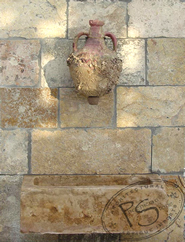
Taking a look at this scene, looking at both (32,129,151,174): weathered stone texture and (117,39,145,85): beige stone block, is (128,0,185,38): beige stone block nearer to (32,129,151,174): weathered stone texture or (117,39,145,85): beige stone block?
(117,39,145,85): beige stone block

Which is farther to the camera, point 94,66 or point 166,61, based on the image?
point 166,61

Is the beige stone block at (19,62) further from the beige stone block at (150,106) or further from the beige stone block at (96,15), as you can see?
the beige stone block at (150,106)

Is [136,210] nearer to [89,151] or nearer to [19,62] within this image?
[89,151]

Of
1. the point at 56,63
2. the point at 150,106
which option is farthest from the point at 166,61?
the point at 56,63

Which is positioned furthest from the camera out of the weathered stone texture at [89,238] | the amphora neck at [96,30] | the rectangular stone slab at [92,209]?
the weathered stone texture at [89,238]

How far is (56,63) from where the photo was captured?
228 centimetres

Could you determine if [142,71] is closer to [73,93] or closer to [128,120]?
[128,120]

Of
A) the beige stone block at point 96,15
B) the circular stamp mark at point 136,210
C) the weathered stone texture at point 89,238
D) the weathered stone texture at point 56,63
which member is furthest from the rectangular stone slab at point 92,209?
the beige stone block at point 96,15

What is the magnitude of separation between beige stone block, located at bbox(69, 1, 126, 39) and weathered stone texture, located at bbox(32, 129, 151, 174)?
0.86 m

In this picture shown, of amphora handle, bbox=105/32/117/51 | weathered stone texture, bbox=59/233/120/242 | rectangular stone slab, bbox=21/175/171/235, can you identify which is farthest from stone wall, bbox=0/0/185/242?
rectangular stone slab, bbox=21/175/171/235

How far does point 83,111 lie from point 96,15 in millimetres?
826

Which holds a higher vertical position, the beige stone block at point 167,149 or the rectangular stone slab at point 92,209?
the beige stone block at point 167,149

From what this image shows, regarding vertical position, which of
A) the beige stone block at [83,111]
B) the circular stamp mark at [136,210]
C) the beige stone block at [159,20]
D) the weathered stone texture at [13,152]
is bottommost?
the circular stamp mark at [136,210]

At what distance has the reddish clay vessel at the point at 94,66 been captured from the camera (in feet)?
6.40
